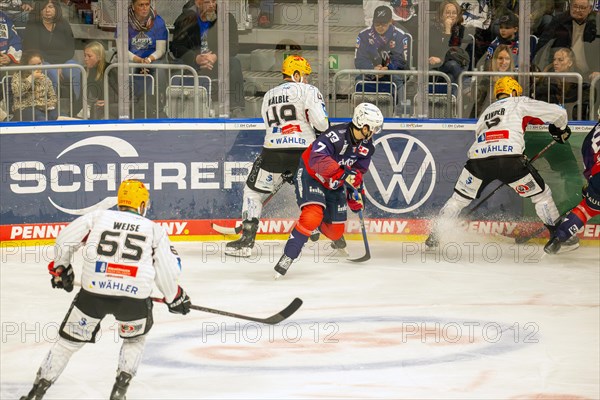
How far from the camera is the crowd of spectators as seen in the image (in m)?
9.77

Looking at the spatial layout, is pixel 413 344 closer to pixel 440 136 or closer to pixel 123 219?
pixel 123 219

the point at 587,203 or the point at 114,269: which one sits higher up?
the point at 114,269

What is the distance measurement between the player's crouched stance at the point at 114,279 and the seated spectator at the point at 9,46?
16.0 ft

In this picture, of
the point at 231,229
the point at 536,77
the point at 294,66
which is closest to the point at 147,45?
the point at 294,66

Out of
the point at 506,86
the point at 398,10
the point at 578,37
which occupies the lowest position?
the point at 506,86

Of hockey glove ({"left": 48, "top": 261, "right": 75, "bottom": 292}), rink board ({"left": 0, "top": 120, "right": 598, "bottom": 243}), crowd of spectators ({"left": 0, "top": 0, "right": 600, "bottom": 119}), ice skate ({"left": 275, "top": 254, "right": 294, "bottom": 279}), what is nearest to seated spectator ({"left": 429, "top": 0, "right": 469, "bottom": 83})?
crowd of spectators ({"left": 0, "top": 0, "right": 600, "bottom": 119})

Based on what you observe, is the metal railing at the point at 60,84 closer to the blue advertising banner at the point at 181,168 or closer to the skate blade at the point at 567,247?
the blue advertising banner at the point at 181,168

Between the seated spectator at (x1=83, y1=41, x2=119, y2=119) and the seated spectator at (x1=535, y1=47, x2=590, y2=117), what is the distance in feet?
12.7

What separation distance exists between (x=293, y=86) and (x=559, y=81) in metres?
2.74

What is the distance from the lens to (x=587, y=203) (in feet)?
31.1

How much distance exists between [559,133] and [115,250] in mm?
5561

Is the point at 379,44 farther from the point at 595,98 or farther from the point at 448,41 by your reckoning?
the point at 595,98

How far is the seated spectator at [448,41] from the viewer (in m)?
Result: 10.2

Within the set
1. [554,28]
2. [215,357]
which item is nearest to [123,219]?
[215,357]
